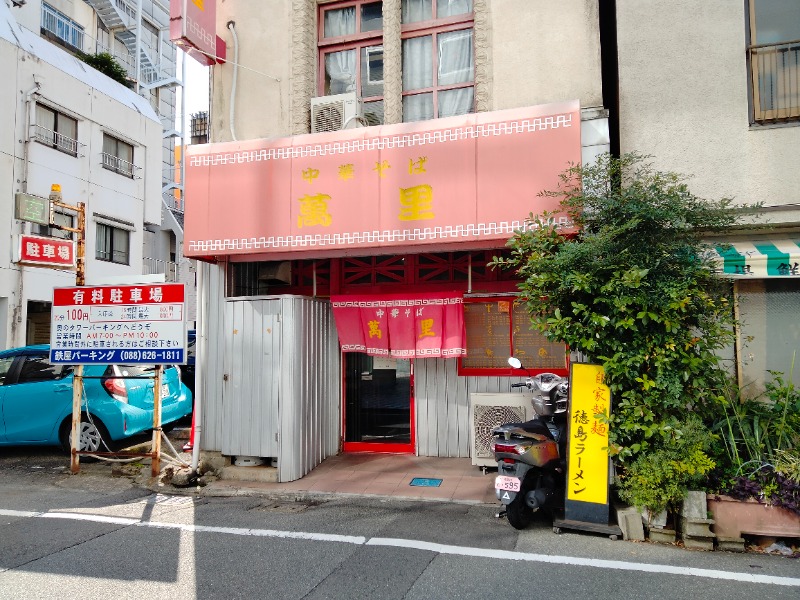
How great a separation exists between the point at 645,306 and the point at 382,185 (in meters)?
3.57

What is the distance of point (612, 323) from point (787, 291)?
291 cm

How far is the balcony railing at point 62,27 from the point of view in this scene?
73.8 feet

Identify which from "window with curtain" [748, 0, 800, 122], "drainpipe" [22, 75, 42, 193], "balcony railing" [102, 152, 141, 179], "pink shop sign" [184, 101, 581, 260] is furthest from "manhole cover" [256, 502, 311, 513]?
"balcony railing" [102, 152, 141, 179]

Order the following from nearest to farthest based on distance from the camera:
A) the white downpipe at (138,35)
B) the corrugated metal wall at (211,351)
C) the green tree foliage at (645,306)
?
the green tree foliage at (645,306) < the corrugated metal wall at (211,351) < the white downpipe at (138,35)

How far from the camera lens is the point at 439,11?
28.2ft

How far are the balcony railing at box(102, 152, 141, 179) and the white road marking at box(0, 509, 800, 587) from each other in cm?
1740

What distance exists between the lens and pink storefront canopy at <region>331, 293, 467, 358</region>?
27.1 ft

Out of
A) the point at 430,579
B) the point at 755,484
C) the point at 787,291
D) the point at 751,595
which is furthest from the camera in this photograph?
the point at 787,291

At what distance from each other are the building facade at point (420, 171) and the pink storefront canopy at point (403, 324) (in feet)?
0.11

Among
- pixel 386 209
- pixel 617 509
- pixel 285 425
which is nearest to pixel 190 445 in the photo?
pixel 285 425

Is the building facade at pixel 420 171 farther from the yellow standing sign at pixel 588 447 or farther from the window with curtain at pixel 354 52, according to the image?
the yellow standing sign at pixel 588 447

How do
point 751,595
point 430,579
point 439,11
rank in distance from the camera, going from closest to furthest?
point 751,595
point 430,579
point 439,11

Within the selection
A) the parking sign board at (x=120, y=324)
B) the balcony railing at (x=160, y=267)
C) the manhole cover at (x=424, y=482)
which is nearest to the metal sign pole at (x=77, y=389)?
the parking sign board at (x=120, y=324)

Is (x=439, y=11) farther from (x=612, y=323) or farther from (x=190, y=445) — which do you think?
(x=190, y=445)
